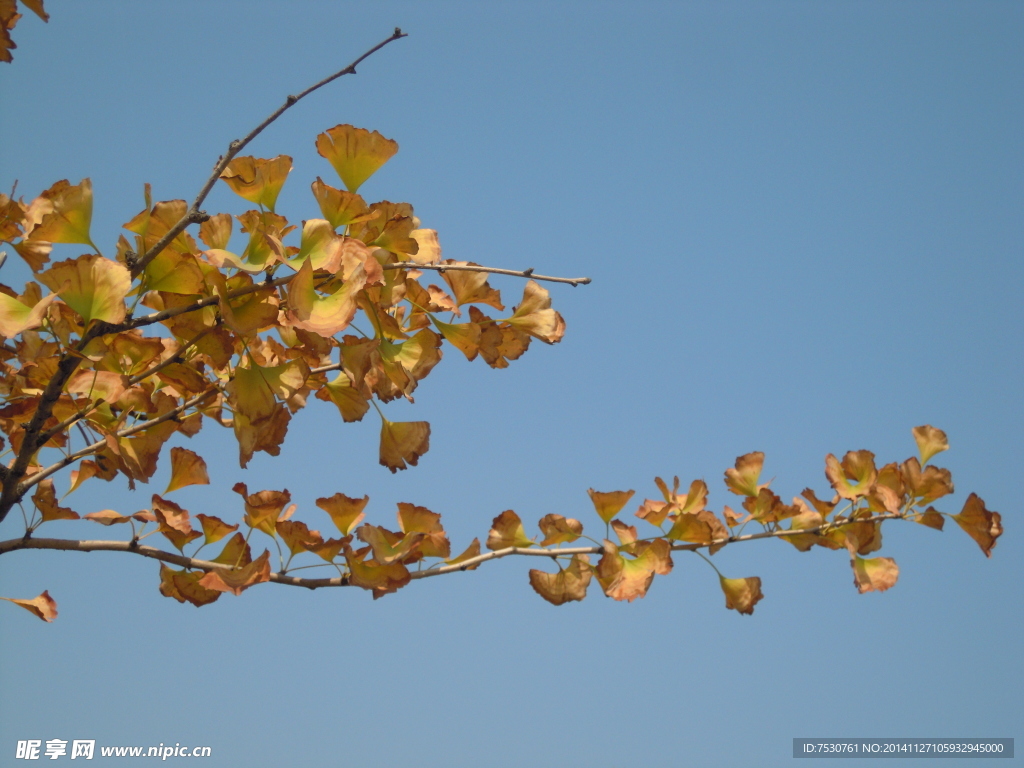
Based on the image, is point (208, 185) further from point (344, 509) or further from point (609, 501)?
point (609, 501)

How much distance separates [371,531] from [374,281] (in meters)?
0.43

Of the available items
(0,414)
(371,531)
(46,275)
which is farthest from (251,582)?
(0,414)

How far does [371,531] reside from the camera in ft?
4.81

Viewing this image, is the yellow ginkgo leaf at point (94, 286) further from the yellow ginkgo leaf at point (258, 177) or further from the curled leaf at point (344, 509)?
the curled leaf at point (344, 509)

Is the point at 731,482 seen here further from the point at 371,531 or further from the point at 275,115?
the point at 275,115

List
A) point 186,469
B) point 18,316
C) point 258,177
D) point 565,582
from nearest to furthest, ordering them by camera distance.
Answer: point 18,316 < point 258,177 < point 565,582 < point 186,469

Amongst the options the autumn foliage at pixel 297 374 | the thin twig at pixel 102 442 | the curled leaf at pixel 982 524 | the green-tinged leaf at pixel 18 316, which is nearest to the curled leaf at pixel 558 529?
the autumn foliage at pixel 297 374

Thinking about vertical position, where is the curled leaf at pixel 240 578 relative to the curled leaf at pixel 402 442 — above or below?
below

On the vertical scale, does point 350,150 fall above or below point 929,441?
above

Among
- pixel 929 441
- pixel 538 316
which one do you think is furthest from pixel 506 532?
pixel 929 441

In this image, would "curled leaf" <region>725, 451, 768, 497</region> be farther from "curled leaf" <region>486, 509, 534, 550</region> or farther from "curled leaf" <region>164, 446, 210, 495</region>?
"curled leaf" <region>164, 446, 210, 495</region>

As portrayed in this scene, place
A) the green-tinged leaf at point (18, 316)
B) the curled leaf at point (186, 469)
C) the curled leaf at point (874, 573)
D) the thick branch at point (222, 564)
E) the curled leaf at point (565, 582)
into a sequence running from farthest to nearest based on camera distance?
the curled leaf at point (186, 469) < the curled leaf at point (874, 573) < the curled leaf at point (565, 582) < the thick branch at point (222, 564) < the green-tinged leaf at point (18, 316)

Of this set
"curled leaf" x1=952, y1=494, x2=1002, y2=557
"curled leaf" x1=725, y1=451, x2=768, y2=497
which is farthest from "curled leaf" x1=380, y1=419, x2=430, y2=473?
"curled leaf" x1=952, y1=494, x2=1002, y2=557

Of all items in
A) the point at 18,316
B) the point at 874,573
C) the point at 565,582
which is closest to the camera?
the point at 18,316
